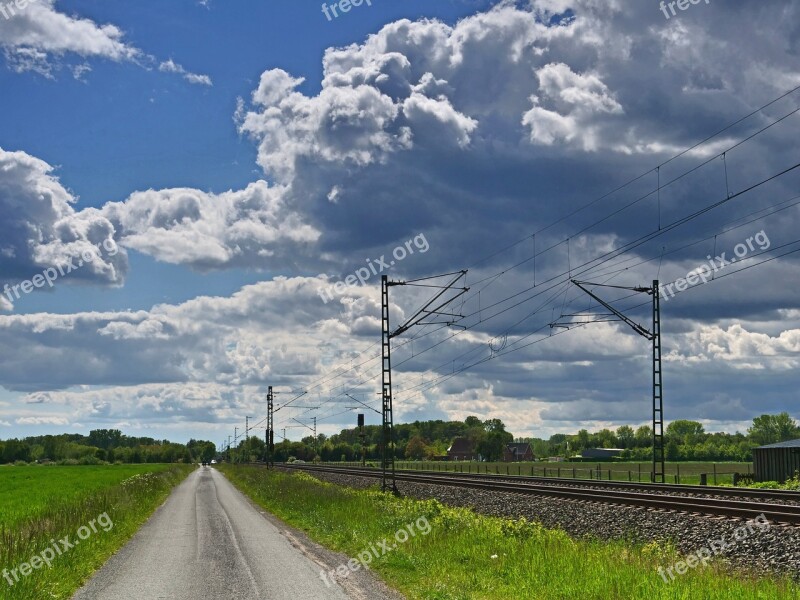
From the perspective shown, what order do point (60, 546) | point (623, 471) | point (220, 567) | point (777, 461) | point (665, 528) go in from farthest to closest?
point (623, 471) < point (777, 461) < point (665, 528) < point (60, 546) < point (220, 567)

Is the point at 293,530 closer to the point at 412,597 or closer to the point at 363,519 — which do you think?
the point at 363,519

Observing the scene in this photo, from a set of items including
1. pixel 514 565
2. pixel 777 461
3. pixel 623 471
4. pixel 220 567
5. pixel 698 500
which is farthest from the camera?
pixel 623 471

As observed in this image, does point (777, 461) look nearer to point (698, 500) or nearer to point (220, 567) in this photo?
point (698, 500)

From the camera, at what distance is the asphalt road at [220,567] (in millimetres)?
16375

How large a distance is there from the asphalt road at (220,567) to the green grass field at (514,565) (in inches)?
49.7

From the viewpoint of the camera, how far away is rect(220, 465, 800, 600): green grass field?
1487 cm

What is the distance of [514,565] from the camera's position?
1831 cm

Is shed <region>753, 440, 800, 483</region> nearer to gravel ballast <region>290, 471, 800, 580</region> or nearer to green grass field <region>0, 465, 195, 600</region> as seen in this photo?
gravel ballast <region>290, 471, 800, 580</region>

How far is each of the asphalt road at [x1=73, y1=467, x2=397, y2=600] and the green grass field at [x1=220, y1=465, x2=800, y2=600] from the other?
4.14ft

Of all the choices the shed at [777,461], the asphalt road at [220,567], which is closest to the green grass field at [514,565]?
the asphalt road at [220,567]

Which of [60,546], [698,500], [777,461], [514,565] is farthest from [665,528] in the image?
[777,461]

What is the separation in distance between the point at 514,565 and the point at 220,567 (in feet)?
23.1

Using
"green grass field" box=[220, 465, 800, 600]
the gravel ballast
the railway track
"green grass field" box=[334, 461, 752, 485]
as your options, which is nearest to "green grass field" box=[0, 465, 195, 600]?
"green grass field" box=[220, 465, 800, 600]

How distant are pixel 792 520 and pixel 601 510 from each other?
6.96m
